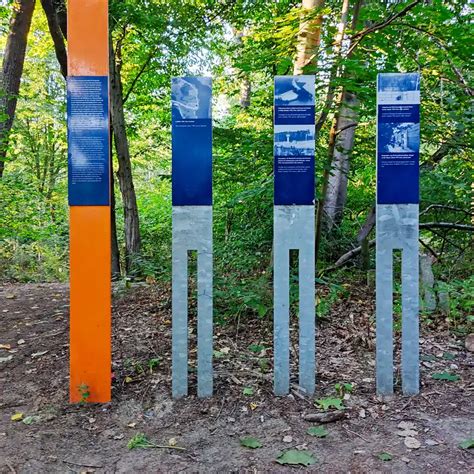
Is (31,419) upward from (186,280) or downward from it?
downward

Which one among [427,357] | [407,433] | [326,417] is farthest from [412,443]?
[427,357]

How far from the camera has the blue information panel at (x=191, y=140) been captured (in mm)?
3291

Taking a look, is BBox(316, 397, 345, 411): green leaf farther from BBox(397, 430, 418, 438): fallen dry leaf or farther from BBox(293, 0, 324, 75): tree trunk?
BBox(293, 0, 324, 75): tree trunk

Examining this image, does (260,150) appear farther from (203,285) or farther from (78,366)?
(78,366)

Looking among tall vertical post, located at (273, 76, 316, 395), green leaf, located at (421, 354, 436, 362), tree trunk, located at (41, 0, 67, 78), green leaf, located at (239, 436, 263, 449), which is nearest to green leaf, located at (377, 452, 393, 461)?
green leaf, located at (239, 436, 263, 449)

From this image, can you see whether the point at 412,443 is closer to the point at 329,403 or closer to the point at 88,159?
the point at 329,403

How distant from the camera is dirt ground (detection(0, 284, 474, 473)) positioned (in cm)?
264

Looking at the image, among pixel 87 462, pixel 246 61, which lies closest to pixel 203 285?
pixel 87 462

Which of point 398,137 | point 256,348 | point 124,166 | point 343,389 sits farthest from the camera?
point 124,166

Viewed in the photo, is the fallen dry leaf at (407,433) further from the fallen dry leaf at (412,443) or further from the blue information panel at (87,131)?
the blue information panel at (87,131)

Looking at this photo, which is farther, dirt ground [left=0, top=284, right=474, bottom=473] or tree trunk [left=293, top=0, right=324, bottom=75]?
tree trunk [left=293, top=0, right=324, bottom=75]

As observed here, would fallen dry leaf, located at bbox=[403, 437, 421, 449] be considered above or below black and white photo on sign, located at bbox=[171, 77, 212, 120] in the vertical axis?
below

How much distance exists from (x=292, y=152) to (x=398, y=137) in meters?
0.79

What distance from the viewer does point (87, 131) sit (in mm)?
3244
